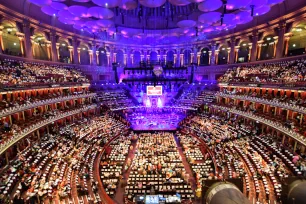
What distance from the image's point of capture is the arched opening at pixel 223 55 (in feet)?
154

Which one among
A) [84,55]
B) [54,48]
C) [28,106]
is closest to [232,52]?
[84,55]

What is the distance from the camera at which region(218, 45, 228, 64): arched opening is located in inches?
1843

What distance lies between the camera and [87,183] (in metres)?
17.0

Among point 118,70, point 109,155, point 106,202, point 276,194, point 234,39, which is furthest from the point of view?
point 118,70

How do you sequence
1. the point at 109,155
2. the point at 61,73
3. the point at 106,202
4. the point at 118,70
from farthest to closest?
the point at 118,70
the point at 61,73
the point at 109,155
the point at 106,202

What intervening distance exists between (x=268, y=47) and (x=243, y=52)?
245 inches

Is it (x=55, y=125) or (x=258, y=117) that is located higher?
(x=258, y=117)

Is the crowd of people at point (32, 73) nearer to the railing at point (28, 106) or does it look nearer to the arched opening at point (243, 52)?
the railing at point (28, 106)

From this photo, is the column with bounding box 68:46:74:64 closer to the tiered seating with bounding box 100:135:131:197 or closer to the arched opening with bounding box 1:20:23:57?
the arched opening with bounding box 1:20:23:57

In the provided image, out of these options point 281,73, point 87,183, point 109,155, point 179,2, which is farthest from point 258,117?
point 87,183

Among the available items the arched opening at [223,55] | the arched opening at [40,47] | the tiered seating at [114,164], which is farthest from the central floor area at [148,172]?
the arched opening at [223,55]

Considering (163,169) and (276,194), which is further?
(163,169)

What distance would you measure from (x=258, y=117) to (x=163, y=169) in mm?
14973

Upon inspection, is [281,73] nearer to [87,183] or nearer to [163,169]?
[163,169]
